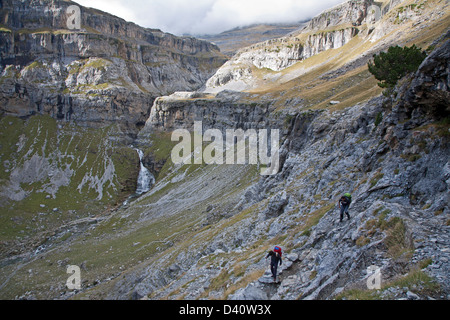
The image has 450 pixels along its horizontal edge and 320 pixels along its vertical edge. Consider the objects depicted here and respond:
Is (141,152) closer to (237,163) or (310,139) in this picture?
(237,163)

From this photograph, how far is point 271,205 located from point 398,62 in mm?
22922

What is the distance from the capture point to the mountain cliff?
14406 millimetres

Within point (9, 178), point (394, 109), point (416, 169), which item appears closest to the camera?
point (416, 169)

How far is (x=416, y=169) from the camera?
18.1 metres

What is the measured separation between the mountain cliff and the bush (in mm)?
2504

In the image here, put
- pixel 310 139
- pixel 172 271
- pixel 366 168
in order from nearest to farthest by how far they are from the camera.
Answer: pixel 366 168 → pixel 172 271 → pixel 310 139

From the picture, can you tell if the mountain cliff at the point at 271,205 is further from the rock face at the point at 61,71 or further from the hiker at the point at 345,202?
the rock face at the point at 61,71

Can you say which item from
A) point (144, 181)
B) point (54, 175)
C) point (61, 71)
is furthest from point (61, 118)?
point (144, 181)

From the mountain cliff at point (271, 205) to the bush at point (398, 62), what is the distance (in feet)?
8.22

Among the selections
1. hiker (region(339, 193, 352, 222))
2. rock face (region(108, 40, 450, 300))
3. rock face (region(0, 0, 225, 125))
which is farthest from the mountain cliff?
rock face (region(0, 0, 225, 125))

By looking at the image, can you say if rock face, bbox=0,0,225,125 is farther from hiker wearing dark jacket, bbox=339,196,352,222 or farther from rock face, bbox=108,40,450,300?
hiker wearing dark jacket, bbox=339,196,352,222

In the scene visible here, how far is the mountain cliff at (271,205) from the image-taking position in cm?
1441

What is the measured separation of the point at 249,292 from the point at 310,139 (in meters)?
35.5
